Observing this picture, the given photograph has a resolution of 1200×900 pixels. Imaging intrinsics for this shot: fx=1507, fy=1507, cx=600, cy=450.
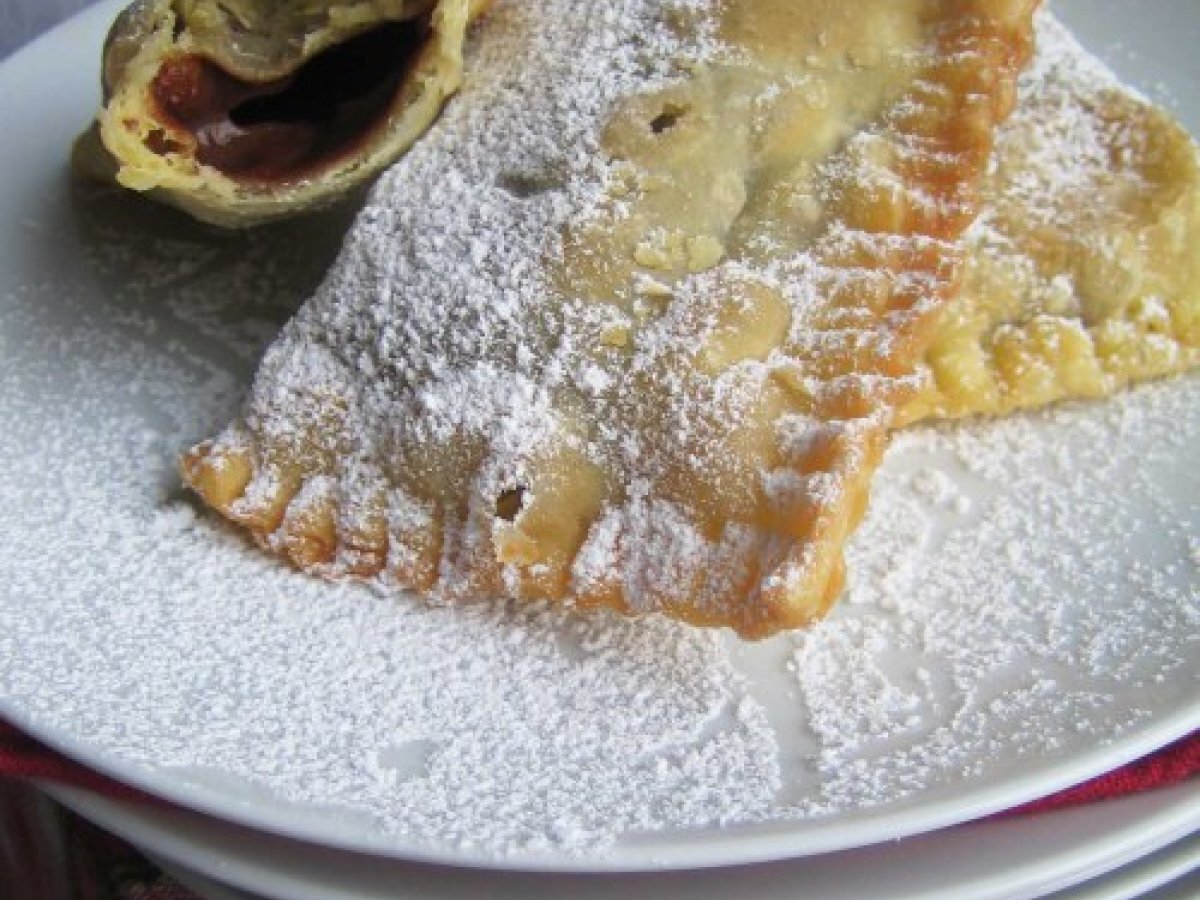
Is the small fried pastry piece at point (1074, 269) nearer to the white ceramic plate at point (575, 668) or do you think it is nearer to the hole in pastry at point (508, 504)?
the white ceramic plate at point (575, 668)

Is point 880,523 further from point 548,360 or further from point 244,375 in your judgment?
point 244,375

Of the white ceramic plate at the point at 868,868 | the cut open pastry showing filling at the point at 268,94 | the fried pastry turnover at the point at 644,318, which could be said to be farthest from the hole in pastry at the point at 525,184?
the white ceramic plate at the point at 868,868

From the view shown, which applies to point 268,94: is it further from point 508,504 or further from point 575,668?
point 575,668

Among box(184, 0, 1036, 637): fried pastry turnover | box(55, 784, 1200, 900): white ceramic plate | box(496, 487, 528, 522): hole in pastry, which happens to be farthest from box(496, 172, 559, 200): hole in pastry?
box(55, 784, 1200, 900): white ceramic plate

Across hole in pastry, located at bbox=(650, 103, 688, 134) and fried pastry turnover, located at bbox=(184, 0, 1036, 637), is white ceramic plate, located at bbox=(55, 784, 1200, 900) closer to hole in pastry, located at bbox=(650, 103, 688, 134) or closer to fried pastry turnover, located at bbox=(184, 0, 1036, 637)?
fried pastry turnover, located at bbox=(184, 0, 1036, 637)

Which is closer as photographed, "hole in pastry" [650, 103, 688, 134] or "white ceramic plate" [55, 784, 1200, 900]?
"white ceramic plate" [55, 784, 1200, 900]

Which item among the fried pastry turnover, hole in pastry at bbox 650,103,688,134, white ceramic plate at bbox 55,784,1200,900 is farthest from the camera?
hole in pastry at bbox 650,103,688,134
